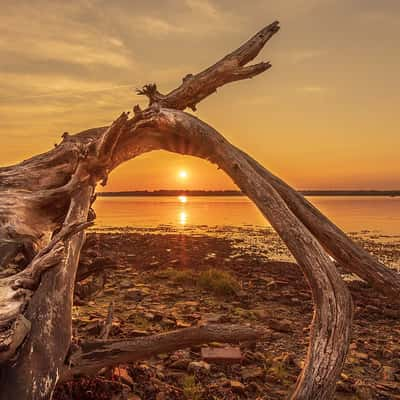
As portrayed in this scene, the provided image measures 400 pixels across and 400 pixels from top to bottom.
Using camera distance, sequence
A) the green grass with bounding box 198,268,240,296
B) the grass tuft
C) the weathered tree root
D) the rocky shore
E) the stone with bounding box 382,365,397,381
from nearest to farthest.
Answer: the weathered tree root → the grass tuft → the rocky shore → the stone with bounding box 382,365,397,381 → the green grass with bounding box 198,268,240,296

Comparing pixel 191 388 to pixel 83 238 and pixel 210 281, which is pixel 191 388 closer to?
pixel 83 238

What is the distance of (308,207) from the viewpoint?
416 centimetres

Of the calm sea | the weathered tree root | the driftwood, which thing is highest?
the driftwood

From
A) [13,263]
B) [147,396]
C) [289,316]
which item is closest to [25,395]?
[13,263]

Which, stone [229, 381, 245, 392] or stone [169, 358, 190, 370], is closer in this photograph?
stone [229, 381, 245, 392]

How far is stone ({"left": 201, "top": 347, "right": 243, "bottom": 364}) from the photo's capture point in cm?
542

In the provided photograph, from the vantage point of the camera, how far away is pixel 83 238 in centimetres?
435

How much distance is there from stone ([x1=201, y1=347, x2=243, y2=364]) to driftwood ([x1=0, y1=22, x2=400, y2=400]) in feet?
7.47

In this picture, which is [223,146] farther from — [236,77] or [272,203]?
[236,77]

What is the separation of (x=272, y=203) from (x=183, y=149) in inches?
67.5

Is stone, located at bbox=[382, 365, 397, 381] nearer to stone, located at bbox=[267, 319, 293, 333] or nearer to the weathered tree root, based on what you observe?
stone, located at bbox=[267, 319, 293, 333]

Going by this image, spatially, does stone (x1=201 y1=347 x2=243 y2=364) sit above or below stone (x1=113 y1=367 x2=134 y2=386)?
below

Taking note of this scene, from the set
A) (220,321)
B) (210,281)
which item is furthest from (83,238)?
(210,281)

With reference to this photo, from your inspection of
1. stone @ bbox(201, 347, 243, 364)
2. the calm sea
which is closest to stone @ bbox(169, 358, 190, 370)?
stone @ bbox(201, 347, 243, 364)
